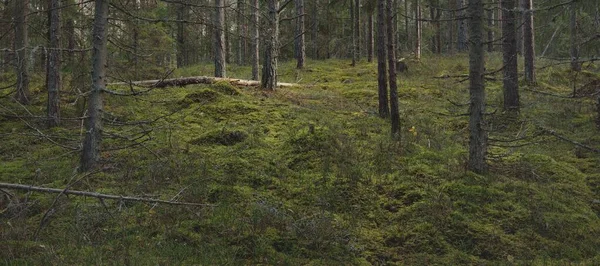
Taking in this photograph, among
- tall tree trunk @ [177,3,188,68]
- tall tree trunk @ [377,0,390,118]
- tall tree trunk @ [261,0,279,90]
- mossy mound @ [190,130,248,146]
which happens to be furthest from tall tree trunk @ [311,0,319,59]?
mossy mound @ [190,130,248,146]

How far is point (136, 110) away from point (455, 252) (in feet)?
31.6

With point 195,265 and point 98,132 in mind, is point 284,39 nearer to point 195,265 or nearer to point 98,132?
point 98,132

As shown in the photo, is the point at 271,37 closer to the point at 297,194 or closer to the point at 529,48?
the point at 297,194

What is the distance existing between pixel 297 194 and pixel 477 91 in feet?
13.3

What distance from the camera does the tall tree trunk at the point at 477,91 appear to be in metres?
7.74

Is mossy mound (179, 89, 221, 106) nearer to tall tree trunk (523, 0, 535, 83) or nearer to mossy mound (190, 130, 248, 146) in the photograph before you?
mossy mound (190, 130, 248, 146)

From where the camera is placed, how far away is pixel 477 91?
778 centimetres

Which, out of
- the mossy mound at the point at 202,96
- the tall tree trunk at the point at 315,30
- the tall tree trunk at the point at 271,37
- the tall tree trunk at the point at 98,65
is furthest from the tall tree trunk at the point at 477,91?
the tall tree trunk at the point at 315,30

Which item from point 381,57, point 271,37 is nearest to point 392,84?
point 381,57

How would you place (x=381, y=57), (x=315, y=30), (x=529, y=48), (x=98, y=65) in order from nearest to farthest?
(x=98, y=65) < (x=381, y=57) < (x=529, y=48) < (x=315, y=30)

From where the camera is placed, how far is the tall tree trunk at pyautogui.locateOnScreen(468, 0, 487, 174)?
25.4ft

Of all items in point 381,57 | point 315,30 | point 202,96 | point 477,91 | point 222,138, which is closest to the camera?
point 477,91

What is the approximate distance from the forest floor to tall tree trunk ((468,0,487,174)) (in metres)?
0.32

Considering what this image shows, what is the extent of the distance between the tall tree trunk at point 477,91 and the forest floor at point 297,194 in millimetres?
315
